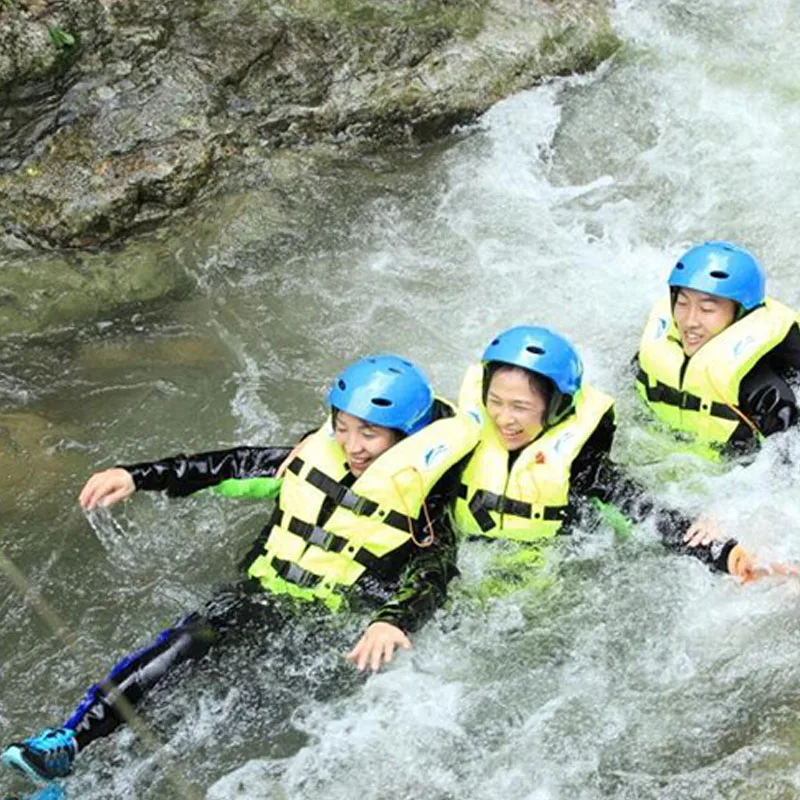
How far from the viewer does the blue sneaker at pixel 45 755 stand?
13.0 feet

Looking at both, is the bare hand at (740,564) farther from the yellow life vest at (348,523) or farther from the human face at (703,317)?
the human face at (703,317)

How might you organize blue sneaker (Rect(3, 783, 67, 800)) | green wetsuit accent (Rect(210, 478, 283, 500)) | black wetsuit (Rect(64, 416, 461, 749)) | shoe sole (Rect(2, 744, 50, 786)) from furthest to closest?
green wetsuit accent (Rect(210, 478, 283, 500)) → black wetsuit (Rect(64, 416, 461, 749)) → blue sneaker (Rect(3, 783, 67, 800)) → shoe sole (Rect(2, 744, 50, 786))

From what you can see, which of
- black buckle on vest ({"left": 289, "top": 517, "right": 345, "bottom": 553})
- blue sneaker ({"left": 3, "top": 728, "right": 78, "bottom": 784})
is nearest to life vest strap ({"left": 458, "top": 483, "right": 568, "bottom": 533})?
black buckle on vest ({"left": 289, "top": 517, "right": 345, "bottom": 553})

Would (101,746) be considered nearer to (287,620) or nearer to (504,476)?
(287,620)

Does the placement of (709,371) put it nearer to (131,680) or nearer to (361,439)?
(361,439)

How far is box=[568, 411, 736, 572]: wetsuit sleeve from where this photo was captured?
15.1 feet

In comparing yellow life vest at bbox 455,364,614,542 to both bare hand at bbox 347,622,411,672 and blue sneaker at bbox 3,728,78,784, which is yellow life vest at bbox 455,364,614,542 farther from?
blue sneaker at bbox 3,728,78,784

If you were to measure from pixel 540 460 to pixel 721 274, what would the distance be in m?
1.42

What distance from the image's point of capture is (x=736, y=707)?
4.37m

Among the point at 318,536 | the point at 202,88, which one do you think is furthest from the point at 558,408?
the point at 202,88

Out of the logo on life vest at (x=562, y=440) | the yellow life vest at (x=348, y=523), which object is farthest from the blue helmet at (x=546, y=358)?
the yellow life vest at (x=348, y=523)

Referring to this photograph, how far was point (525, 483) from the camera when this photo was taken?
190 inches

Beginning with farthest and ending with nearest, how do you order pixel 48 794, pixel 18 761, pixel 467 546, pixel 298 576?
pixel 467 546, pixel 298 576, pixel 48 794, pixel 18 761

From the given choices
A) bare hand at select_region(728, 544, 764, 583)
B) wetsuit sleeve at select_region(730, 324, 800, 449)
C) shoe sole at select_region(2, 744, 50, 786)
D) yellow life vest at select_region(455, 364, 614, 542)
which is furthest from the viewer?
wetsuit sleeve at select_region(730, 324, 800, 449)
